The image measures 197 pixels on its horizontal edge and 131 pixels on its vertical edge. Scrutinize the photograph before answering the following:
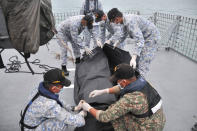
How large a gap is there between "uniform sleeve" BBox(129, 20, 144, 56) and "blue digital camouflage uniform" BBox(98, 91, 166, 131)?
3.36 ft

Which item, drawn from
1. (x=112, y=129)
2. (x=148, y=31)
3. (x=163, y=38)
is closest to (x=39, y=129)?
(x=112, y=129)

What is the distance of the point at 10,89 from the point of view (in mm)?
3082

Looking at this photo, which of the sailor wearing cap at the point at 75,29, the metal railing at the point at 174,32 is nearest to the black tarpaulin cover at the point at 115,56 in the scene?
the sailor wearing cap at the point at 75,29

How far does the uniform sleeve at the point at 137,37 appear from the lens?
2414mm

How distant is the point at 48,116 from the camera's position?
1475 mm

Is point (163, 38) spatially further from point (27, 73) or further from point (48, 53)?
point (27, 73)

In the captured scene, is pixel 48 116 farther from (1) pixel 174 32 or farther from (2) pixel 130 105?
(1) pixel 174 32

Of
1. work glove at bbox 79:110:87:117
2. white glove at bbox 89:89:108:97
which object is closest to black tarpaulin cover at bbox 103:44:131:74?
white glove at bbox 89:89:108:97

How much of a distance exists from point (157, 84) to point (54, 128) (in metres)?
2.15

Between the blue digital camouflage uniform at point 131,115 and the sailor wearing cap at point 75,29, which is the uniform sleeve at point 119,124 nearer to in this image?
the blue digital camouflage uniform at point 131,115

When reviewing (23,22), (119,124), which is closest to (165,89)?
(119,124)

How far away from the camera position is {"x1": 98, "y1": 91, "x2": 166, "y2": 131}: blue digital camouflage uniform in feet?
4.51

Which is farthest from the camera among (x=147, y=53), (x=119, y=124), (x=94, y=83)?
(x=147, y=53)

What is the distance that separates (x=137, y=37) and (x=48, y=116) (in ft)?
5.25
